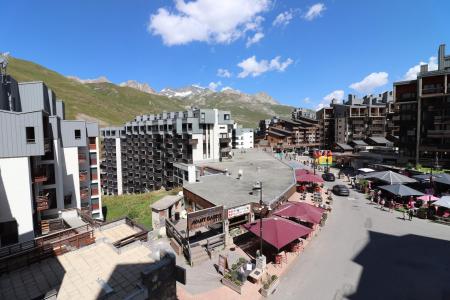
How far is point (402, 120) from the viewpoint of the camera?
54906 millimetres

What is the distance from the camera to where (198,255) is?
1980 centimetres

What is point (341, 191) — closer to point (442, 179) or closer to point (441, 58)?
point (442, 179)

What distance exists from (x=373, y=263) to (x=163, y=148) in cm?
5997

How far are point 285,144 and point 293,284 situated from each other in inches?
3894

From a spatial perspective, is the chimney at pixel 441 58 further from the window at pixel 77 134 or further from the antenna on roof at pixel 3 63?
the antenna on roof at pixel 3 63

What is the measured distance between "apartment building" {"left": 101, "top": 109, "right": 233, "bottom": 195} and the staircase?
32466mm

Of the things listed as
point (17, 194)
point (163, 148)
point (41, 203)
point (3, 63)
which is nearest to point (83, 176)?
point (41, 203)

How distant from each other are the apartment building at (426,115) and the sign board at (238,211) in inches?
1662

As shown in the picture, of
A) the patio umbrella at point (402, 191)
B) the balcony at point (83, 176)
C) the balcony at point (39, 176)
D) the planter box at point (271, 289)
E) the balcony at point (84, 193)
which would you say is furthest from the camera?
the balcony at point (83, 176)

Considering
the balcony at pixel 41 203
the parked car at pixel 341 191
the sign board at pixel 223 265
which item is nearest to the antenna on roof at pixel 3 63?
the balcony at pixel 41 203

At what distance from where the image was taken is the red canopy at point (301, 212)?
2352 cm

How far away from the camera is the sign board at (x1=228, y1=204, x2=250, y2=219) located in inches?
871

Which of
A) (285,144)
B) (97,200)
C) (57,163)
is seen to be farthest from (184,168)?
(285,144)

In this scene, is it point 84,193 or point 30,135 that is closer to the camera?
point 30,135
